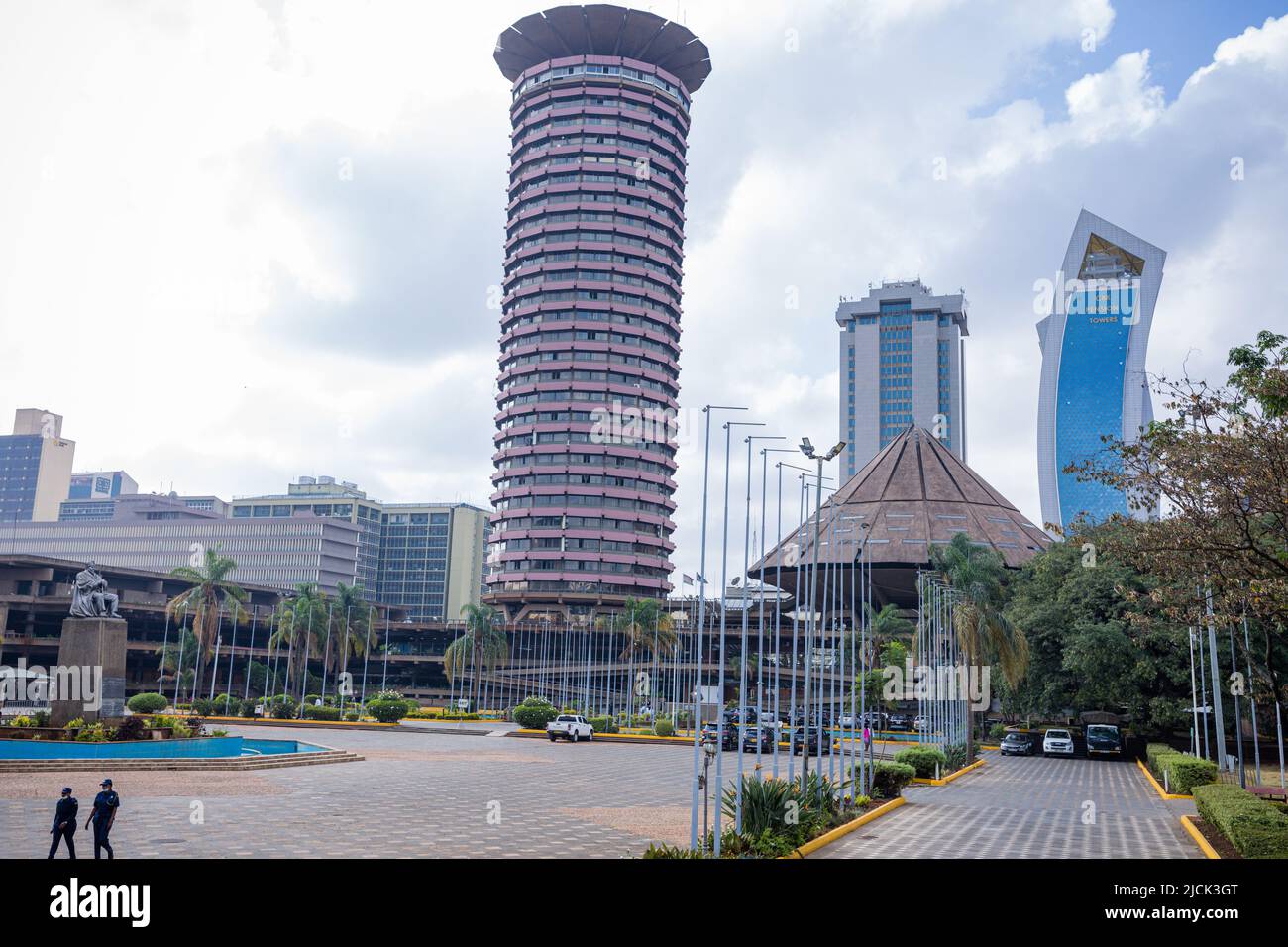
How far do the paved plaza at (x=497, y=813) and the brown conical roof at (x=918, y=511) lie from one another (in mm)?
57851

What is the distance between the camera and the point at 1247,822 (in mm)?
19016

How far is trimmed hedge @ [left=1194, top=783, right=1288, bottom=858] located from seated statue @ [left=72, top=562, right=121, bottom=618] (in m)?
35.6

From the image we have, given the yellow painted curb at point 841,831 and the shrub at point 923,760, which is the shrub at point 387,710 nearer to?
the shrub at point 923,760

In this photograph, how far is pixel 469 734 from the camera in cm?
6272

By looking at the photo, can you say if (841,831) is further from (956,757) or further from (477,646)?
(477,646)

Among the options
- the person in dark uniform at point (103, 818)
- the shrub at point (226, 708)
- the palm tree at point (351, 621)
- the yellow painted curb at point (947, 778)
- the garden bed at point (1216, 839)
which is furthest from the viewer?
the palm tree at point (351, 621)

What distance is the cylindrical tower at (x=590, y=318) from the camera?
129 meters

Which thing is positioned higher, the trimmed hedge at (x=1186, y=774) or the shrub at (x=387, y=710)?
the trimmed hedge at (x=1186, y=774)

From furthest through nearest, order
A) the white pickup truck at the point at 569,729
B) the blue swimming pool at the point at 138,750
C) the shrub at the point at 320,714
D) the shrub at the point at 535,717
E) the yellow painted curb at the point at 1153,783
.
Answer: the shrub at the point at 320,714 → the shrub at the point at 535,717 → the white pickup truck at the point at 569,729 → the blue swimming pool at the point at 138,750 → the yellow painted curb at the point at 1153,783

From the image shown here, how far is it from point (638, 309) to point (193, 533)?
354ft

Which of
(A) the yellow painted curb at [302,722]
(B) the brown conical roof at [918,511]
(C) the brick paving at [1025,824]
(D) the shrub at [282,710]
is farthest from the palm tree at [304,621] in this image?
(C) the brick paving at [1025,824]

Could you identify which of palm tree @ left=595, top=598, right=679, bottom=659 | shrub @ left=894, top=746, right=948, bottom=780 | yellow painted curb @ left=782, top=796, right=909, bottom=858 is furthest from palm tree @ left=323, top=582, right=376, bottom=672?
yellow painted curb @ left=782, top=796, right=909, bottom=858
